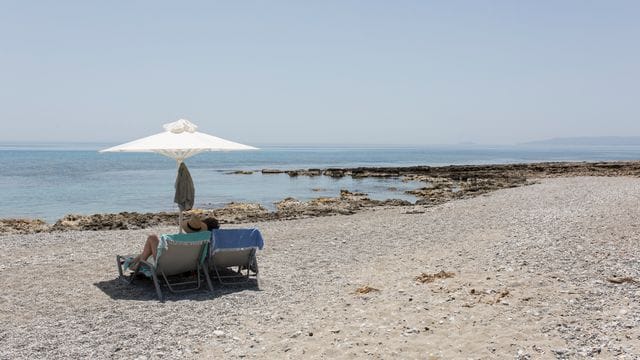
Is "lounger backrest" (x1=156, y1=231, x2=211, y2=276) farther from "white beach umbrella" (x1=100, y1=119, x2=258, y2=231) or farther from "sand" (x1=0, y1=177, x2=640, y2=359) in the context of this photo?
"white beach umbrella" (x1=100, y1=119, x2=258, y2=231)

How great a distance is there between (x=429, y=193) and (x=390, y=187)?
255 inches

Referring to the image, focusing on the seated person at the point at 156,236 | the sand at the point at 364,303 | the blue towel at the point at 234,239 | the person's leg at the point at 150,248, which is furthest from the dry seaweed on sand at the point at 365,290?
the person's leg at the point at 150,248

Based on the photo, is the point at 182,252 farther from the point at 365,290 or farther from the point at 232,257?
the point at 365,290

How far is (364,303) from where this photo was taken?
7.11 meters

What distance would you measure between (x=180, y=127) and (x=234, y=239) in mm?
2291

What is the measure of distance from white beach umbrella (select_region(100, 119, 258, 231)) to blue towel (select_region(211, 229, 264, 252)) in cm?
149

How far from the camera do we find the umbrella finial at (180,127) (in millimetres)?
9289

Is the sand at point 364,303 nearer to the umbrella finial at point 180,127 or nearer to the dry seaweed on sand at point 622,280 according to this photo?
the dry seaweed on sand at point 622,280

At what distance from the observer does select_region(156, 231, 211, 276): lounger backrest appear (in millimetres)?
7863

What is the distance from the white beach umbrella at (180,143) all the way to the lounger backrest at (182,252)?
5.14 feet

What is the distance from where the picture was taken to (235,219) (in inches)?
757

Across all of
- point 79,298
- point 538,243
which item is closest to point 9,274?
point 79,298

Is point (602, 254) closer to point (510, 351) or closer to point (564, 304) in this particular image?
point (564, 304)

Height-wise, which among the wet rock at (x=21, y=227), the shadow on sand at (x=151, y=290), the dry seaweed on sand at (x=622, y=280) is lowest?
the wet rock at (x=21, y=227)
